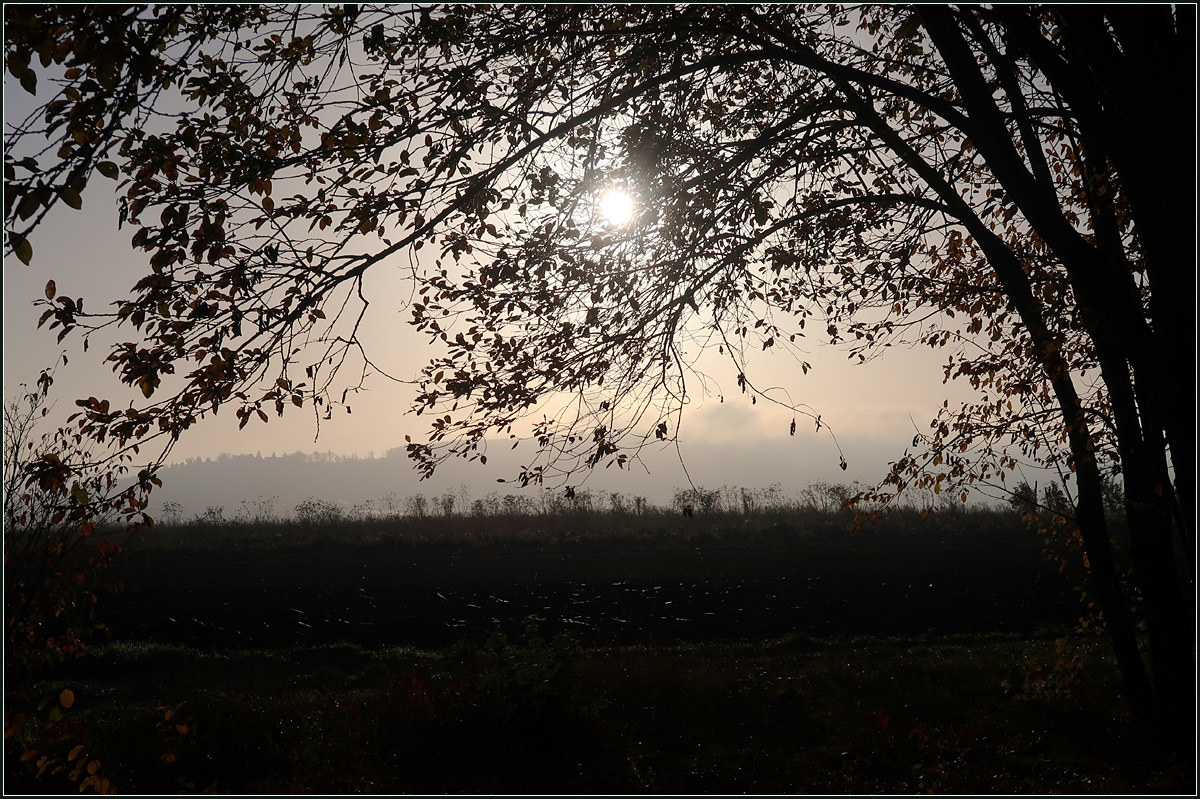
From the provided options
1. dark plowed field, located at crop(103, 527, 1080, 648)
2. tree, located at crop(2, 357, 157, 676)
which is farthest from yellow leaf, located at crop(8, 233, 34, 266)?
dark plowed field, located at crop(103, 527, 1080, 648)

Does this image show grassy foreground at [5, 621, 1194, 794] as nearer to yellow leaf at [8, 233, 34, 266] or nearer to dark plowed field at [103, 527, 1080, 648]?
dark plowed field at [103, 527, 1080, 648]

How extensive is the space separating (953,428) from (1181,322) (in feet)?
12.5

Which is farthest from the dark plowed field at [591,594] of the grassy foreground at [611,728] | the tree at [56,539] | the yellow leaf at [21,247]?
the yellow leaf at [21,247]

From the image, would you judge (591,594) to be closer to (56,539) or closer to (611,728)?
(611,728)

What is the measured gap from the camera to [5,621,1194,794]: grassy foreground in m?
6.88

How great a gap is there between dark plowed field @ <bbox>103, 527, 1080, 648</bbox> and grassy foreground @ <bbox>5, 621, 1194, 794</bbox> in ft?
7.02

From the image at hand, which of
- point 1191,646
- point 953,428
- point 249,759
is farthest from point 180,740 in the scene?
point 1191,646

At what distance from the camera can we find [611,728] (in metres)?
8.38

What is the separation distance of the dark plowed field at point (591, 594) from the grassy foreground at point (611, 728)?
214cm

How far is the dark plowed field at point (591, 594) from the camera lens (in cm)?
1306

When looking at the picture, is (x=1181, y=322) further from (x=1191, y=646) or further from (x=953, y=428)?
(x=953, y=428)

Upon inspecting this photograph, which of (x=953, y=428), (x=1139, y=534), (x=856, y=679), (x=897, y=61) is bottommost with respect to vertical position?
(x=856, y=679)

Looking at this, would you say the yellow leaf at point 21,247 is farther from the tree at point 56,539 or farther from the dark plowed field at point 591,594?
the dark plowed field at point 591,594

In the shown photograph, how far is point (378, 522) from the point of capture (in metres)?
25.5
